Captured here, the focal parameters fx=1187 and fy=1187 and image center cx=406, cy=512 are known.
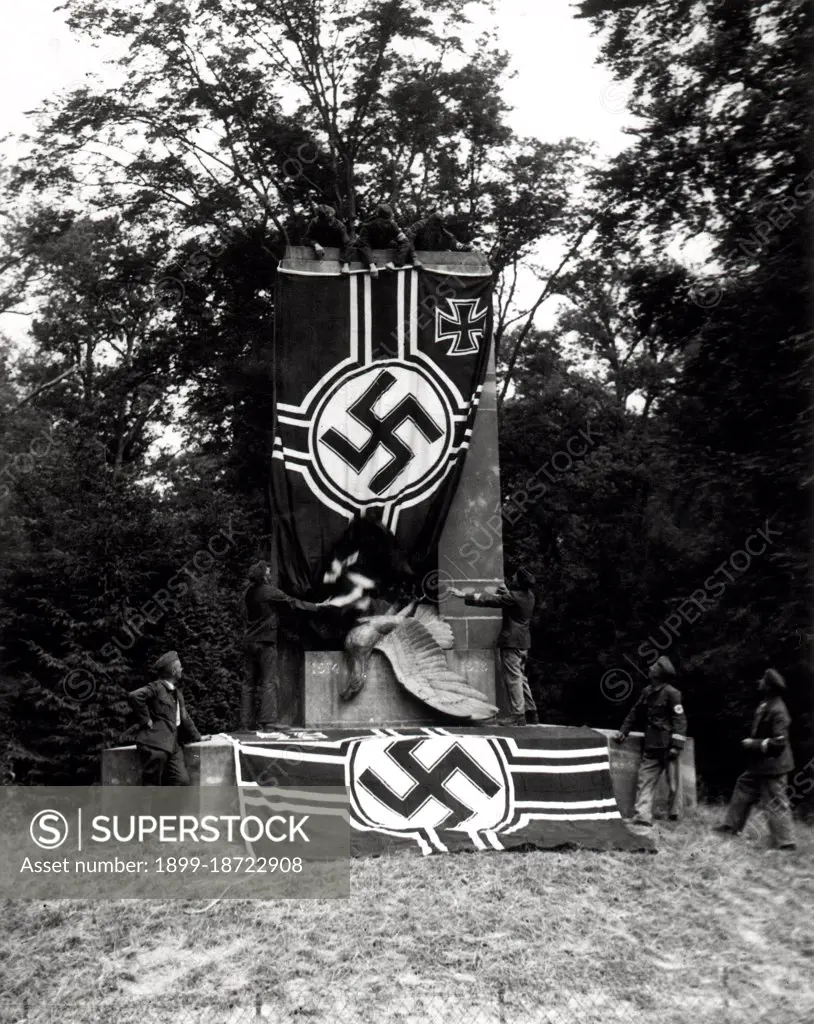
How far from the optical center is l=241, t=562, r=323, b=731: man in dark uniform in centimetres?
1222

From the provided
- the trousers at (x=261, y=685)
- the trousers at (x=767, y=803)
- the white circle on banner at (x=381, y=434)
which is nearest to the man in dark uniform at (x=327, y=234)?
the white circle on banner at (x=381, y=434)

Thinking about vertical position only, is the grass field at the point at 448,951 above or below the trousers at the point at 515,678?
below

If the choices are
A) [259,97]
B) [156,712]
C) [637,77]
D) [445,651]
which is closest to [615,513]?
[637,77]

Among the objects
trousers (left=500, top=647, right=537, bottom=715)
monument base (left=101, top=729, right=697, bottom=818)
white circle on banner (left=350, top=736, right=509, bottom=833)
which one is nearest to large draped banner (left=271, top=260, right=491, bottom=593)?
trousers (left=500, top=647, right=537, bottom=715)

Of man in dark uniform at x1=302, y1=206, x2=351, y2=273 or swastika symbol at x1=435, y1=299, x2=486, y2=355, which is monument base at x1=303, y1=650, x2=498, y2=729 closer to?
swastika symbol at x1=435, y1=299, x2=486, y2=355

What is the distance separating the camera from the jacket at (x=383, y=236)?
13.8m

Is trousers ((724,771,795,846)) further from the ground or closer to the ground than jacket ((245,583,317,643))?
closer to the ground

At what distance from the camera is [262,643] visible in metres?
12.3

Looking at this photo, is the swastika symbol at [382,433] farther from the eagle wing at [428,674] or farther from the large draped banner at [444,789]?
the large draped banner at [444,789]

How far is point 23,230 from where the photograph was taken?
24.3 m

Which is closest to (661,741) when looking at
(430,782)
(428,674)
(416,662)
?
(430,782)

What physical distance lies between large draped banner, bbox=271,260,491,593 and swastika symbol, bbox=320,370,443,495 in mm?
11

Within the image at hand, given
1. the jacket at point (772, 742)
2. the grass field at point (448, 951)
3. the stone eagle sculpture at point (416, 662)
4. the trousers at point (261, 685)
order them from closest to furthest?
the grass field at point (448, 951), the jacket at point (772, 742), the trousers at point (261, 685), the stone eagle sculpture at point (416, 662)

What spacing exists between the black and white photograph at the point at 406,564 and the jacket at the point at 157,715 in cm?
3
